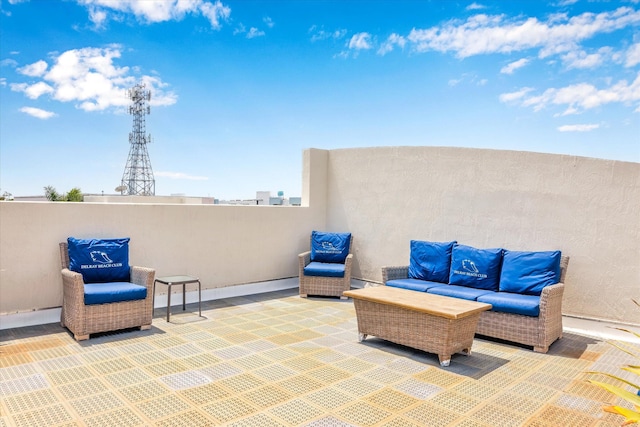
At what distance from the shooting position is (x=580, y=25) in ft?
20.1

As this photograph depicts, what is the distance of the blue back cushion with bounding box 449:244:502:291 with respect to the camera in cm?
477

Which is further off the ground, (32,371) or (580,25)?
(580,25)

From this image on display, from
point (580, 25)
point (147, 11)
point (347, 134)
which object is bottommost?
point (347, 134)

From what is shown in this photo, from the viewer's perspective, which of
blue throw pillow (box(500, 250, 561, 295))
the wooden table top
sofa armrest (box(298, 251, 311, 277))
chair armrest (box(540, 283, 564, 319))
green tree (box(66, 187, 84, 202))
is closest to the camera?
the wooden table top

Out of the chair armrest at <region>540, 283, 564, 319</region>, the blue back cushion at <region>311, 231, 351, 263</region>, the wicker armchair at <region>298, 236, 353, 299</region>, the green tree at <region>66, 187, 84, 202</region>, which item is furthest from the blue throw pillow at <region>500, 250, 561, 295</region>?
the green tree at <region>66, 187, 84, 202</region>

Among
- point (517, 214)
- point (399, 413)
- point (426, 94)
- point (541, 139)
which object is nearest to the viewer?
point (399, 413)

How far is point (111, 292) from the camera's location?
13.7 feet

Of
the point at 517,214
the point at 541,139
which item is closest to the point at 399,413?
the point at 517,214

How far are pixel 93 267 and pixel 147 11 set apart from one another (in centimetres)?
672

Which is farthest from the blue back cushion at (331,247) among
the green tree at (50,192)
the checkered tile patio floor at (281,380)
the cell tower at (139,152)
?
the cell tower at (139,152)

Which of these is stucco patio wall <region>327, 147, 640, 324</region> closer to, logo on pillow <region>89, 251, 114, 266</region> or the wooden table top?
the wooden table top

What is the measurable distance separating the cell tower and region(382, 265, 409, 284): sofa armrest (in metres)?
22.7

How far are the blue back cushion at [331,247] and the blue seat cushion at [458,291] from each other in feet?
6.51

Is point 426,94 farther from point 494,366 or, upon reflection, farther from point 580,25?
point 494,366
